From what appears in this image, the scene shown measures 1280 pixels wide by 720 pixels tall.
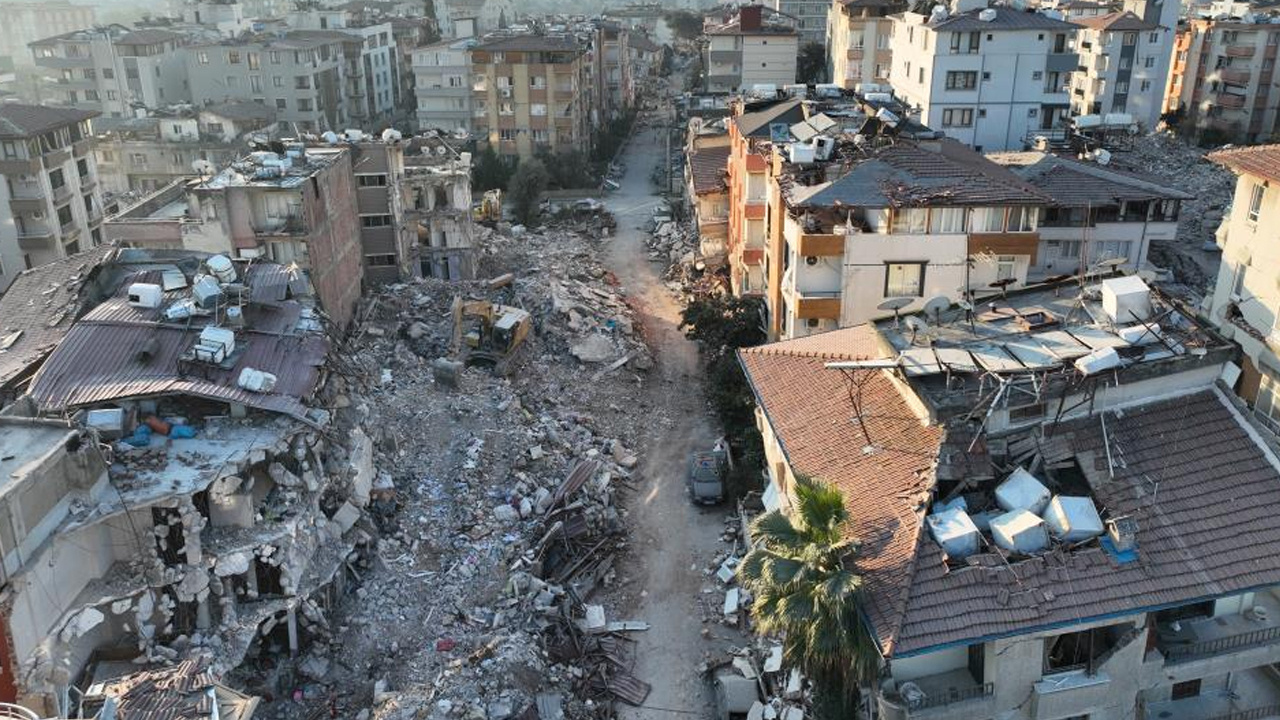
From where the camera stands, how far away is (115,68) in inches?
3302

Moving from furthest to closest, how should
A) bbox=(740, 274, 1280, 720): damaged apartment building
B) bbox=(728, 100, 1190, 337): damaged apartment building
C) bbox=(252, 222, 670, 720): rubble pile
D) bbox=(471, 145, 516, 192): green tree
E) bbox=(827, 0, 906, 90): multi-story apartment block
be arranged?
bbox=(827, 0, 906, 90): multi-story apartment block < bbox=(471, 145, 516, 192): green tree < bbox=(728, 100, 1190, 337): damaged apartment building < bbox=(252, 222, 670, 720): rubble pile < bbox=(740, 274, 1280, 720): damaged apartment building

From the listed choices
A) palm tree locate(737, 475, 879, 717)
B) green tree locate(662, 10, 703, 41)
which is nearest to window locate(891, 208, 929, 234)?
palm tree locate(737, 475, 879, 717)

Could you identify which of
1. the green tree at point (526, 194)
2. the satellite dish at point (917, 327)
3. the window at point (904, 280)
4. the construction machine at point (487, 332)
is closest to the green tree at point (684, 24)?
the green tree at point (526, 194)

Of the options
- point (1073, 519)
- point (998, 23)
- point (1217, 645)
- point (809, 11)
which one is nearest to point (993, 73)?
point (998, 23)

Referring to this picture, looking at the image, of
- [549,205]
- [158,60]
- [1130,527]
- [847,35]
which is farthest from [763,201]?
[158,60]

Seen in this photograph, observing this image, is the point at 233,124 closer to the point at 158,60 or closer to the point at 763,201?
the point at 158,60

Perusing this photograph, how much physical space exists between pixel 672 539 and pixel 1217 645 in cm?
1541

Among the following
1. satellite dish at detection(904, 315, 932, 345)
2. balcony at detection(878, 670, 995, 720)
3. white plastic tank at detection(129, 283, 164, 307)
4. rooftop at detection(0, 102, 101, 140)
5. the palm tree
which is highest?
rooftop at detection(0, 102, 101, 140)

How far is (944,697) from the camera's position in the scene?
18016mm

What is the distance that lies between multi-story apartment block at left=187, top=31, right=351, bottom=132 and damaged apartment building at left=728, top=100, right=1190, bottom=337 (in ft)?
175

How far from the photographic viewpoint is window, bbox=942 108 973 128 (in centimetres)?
5450

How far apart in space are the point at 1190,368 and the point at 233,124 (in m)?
60.5

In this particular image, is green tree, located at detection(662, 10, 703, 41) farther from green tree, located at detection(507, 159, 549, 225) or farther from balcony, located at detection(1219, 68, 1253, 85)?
green tree, located at detection(507, 159, 549, 225)

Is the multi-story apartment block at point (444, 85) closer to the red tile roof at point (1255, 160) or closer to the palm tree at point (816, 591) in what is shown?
the red tile roof at point (1255, 160)
